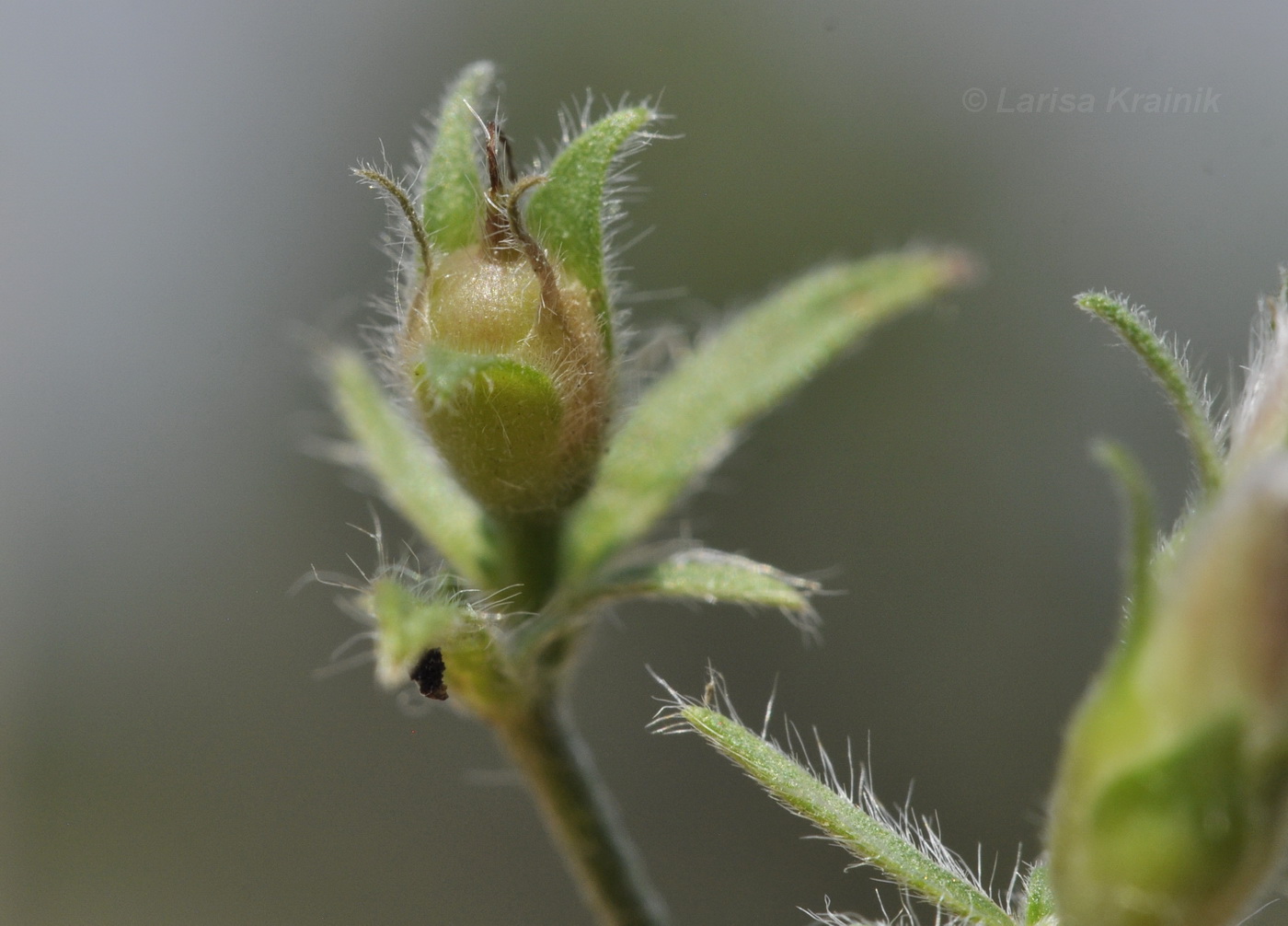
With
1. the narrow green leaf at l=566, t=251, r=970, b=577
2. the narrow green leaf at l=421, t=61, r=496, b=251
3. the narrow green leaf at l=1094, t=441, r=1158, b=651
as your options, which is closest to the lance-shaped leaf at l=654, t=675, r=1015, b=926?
→ the narrow green leaf at l=566, t=251, r=970, b=577

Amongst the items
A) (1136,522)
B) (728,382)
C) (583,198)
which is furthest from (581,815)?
(1136,522)

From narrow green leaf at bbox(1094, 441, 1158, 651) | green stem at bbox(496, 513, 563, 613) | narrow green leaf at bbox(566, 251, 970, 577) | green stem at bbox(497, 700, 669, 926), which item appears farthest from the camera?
narrow green leaf at bbox(566, 251, 970, 577)

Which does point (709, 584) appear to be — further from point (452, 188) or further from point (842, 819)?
point (452, 188)

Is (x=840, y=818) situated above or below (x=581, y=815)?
below

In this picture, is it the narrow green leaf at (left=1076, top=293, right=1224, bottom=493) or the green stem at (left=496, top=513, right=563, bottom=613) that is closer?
the narrow green leaf at (left=1076, top=293, right=1224, bottom=493)

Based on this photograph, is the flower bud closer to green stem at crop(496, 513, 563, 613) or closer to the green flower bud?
green stem at crop(496, 513, 563, 613)
